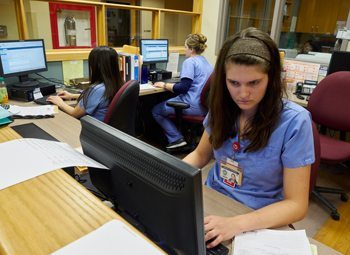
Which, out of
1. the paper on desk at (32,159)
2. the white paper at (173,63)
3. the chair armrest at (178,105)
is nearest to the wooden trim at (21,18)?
the chair armrest at (178,105)

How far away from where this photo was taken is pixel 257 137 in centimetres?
100

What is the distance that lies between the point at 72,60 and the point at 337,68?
2.46 meters

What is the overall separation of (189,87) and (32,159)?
226 centimetres

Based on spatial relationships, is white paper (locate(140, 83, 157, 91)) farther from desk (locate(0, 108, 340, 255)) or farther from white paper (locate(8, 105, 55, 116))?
desk (locate(0, 108, 340, 255))

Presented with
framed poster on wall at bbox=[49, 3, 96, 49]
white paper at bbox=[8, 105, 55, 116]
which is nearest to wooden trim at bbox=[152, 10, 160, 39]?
framed poster on wall at bbox=[49, 3, 96, 49]

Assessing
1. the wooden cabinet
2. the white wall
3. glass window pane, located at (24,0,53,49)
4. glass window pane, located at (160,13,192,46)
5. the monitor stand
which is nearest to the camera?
the monitor stand

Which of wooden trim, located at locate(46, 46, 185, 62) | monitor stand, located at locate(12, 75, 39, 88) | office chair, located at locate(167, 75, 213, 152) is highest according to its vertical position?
wooden trim, located at locate(46, 46, 185, 62)

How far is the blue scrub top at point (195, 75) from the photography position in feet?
9.36

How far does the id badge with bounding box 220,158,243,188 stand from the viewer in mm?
1077

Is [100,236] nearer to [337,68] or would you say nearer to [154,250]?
[154,250]

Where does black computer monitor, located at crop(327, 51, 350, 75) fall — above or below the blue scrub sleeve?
above

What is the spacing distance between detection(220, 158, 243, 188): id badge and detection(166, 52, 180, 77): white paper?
2.64 meters

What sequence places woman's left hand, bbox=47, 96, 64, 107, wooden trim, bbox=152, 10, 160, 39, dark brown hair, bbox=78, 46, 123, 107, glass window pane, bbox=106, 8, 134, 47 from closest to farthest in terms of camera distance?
dark brown hair, bbox=78, 46, 123, 107 → woman's left hand, bbox=47, 96, 64, 107 → wooden trim, bbox=152, 10, 160, 39 → glass window pane, bbox=106, 8, 134, 47

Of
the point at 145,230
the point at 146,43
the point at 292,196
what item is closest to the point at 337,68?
the point at 146,43
